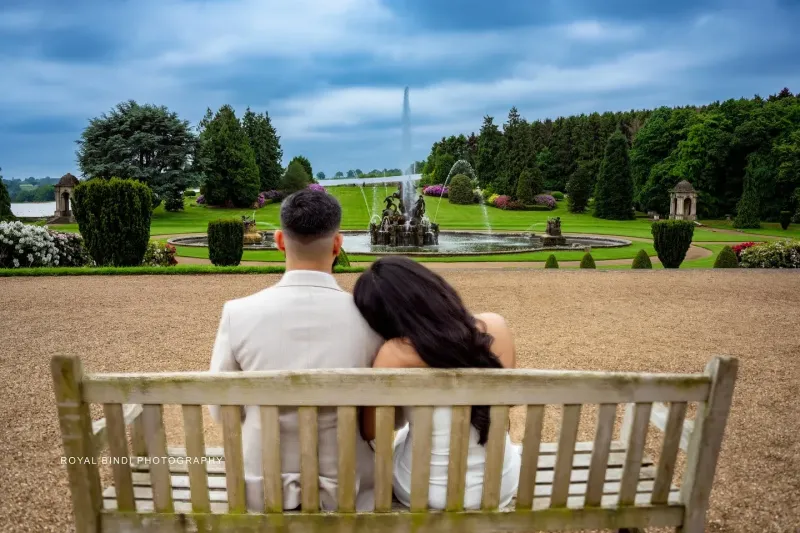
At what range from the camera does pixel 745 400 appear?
5.33 metres

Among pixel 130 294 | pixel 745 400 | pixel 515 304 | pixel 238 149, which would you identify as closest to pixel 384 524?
pixel 745 400

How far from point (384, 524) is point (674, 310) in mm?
8261

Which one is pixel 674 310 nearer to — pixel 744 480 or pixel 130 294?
pixel 744 480

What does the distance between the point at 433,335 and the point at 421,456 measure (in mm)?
408

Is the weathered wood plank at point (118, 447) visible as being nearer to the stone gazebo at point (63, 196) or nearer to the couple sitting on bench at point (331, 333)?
the couple sitting on bench at point (331, 333)

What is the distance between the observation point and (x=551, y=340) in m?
7.50

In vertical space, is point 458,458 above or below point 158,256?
above

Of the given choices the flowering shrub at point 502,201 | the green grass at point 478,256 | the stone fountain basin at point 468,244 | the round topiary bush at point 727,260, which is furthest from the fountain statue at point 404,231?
the flowering shrub at point 502,201

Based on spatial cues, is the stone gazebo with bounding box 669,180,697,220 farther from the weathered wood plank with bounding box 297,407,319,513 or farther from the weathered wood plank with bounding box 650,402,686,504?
the weathered wood plank with bounding box 297,407,319,513

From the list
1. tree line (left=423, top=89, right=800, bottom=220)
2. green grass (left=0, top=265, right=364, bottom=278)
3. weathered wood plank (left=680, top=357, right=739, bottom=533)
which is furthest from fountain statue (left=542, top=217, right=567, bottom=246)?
weathered wood plank (left=680, top=357, right=739, bottom=533)

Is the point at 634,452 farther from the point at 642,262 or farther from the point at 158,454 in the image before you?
the point at 642,262

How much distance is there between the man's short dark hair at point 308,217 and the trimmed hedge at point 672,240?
1445 centimetres

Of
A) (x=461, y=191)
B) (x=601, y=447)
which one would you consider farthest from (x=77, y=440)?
(x=461, y=191)

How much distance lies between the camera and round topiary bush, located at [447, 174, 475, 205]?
166 feet
